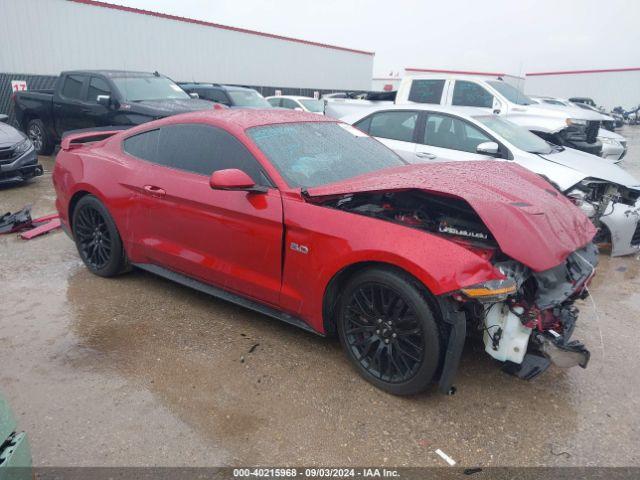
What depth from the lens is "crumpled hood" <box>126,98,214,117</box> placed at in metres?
8.05

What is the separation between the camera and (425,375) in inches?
106

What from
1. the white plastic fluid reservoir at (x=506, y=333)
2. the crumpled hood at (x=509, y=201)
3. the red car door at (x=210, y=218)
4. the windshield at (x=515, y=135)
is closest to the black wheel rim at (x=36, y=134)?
the red car door at (x=210, y=218)

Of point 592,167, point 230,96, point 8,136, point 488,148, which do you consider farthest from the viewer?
point 230,96

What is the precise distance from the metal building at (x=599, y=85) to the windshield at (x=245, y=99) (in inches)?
1221

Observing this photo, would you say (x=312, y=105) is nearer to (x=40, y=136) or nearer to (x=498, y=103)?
(x=498, y=103)

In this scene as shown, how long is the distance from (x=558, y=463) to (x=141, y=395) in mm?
2264

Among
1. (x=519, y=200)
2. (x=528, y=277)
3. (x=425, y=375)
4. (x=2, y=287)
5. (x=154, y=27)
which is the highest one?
(x=154, y=27)

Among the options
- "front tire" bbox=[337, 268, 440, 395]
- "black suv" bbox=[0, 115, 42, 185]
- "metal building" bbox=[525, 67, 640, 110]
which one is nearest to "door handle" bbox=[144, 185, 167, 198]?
"front tire" bbox=[337, 268, 440, 395]

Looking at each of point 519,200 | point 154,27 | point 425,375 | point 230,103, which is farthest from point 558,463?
point 154,27

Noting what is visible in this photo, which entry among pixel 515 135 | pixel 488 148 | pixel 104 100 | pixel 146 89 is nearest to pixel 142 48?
pixel 146 89

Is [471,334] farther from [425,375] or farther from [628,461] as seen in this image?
[628,461]

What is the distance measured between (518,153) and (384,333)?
12.7 feet

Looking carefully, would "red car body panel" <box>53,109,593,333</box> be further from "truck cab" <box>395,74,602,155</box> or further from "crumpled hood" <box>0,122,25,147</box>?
"truck cab" <box>395,74,602,155</box>

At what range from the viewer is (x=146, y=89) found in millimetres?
8922
